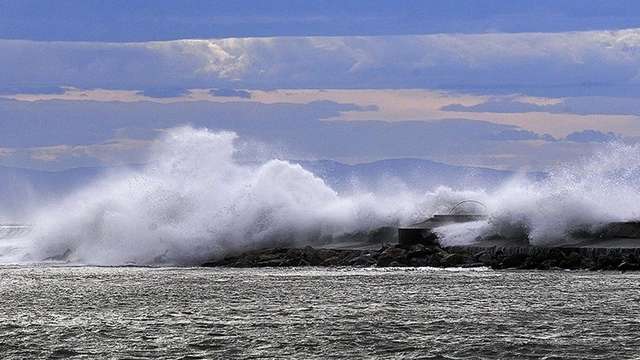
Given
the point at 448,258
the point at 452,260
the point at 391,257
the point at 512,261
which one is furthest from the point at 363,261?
the point at 512,261


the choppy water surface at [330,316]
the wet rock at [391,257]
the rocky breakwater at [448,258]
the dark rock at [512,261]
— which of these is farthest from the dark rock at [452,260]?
the choppy water surface at [330,316]

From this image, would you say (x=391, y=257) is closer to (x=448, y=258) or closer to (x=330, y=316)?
(x=448, y=258)

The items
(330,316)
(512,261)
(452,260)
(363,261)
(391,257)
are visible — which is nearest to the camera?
(330,316)

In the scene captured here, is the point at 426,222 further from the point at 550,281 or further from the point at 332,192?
the point at 550,281

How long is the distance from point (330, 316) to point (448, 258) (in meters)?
12.9

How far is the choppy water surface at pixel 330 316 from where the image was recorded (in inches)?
634

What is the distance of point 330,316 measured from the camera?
65.7 feet

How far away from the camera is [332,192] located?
4475cm

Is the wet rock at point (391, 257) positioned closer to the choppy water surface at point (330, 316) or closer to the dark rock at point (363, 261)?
the dark rock at point (363, 261)

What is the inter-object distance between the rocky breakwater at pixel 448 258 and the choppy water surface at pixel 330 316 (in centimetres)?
176

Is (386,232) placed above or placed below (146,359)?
above

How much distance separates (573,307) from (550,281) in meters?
5.76

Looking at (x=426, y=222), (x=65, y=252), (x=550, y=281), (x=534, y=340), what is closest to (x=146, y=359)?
(x=534, y=340)

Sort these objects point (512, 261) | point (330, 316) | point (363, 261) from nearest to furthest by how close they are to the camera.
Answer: point (330, 316) < point (512, 261) < point (363, 261)
